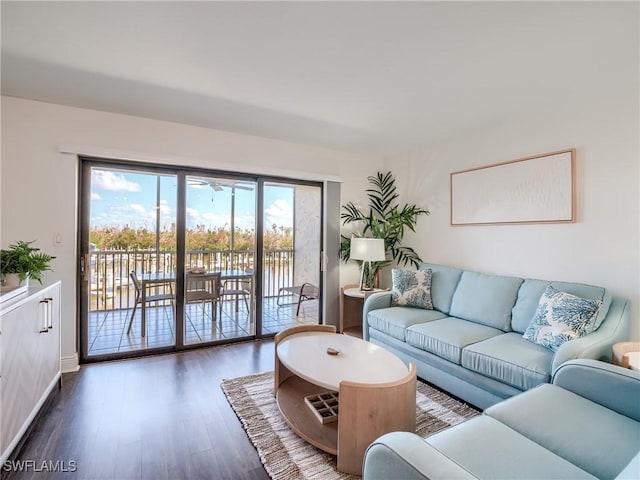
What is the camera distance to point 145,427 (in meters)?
1.99

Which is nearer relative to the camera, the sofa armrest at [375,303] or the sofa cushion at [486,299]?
the sofa cushion at [486,299]

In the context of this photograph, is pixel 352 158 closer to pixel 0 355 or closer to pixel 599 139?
pixel 599 139

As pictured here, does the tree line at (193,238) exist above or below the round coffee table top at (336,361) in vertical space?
above

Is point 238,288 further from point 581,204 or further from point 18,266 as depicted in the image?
point 581,204

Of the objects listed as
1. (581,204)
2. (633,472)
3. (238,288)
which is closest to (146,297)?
(238,288)

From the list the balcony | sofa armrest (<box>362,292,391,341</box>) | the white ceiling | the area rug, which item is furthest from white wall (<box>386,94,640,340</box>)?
the balcony

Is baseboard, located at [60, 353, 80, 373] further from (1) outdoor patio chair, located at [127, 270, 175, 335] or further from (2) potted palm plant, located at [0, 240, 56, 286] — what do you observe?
(2) potted palm plant, located at [0, 240, 56, 286]

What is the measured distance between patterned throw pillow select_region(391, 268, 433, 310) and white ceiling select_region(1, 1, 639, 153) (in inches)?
64.2

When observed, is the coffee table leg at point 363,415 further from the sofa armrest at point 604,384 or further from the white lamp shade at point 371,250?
the white lamp shade at point 371,250

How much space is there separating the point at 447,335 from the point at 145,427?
2.26 metres

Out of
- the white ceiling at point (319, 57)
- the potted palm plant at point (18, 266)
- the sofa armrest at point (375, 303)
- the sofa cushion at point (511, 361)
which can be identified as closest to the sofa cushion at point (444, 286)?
the sofa armrest at point (375, 303)

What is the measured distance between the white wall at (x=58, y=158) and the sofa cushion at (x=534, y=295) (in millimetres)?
3351

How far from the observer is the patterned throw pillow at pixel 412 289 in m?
3.23

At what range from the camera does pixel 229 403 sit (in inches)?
90.2
